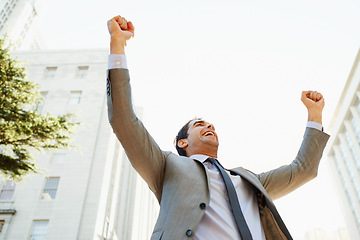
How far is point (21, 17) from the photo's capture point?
86688 mm

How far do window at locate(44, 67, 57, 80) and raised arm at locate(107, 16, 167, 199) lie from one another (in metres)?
30.9

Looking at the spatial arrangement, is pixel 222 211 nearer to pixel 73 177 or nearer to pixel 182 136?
pixel 182 136

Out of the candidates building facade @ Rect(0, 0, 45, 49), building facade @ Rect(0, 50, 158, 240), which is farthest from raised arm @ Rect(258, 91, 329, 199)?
building facade @ Rect(0, 0, 45, 49)

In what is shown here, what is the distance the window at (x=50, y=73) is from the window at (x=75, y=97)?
3.64 meters

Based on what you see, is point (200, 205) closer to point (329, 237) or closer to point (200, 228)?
point (200, 228)

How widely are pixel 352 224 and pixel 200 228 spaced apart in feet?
172

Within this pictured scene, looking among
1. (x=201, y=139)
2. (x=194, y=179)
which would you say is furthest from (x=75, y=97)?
(x=194, y=179)

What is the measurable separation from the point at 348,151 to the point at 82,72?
4025 centimetres

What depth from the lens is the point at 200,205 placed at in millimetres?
1690

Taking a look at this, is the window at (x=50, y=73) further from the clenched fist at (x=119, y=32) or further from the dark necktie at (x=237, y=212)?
the dark necktie at (x=237, y=212)

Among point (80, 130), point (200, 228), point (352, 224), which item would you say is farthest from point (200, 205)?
point (352, 224)

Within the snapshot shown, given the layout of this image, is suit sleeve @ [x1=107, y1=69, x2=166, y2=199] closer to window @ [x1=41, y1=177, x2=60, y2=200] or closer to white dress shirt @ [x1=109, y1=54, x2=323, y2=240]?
white dress shirt @ [x1=109, y1=54, x2=323, y2=240]

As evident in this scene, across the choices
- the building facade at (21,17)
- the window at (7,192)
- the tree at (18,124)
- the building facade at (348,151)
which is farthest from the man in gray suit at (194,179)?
the building facade at (21,17)

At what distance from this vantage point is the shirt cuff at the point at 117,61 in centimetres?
183
